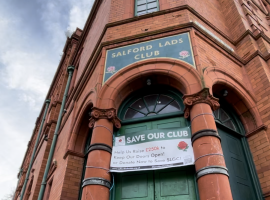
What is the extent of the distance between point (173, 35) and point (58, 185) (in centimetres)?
550

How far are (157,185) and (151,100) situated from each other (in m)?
2.41

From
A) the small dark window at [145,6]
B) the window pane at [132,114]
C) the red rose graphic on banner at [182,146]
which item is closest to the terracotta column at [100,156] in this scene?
the window pane at [132,114]

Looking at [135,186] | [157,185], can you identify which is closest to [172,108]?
[157,185]

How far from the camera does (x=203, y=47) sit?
7.22m

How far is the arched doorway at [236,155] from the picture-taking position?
5.96m

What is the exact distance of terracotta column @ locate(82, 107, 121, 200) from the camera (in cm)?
514

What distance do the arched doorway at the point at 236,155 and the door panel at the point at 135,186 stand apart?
1.89 metres

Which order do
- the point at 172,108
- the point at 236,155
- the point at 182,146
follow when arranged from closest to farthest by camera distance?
the point at 182,146
the point at 236,155
the point at 172,108

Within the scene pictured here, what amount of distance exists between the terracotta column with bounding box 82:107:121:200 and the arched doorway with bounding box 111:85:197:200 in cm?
46

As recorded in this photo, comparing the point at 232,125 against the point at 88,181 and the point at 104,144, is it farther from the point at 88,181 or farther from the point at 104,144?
the point at 88,181

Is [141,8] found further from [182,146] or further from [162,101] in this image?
[182,146]

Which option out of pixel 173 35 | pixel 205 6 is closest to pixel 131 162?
Answer: pixel 173 35

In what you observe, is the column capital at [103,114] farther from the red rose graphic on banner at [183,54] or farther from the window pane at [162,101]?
the red rose graphic on banner at [183,54]

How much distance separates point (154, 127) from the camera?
6.44m
